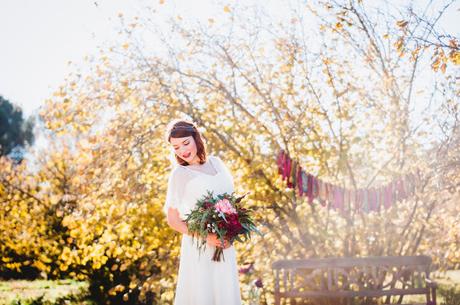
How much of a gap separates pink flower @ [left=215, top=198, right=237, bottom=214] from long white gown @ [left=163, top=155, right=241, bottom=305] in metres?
0.20

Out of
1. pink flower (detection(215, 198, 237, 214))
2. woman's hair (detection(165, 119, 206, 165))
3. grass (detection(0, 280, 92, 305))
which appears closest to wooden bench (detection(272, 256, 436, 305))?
woman's hair (detection(165, 119, 206, 165))

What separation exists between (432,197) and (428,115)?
947mm

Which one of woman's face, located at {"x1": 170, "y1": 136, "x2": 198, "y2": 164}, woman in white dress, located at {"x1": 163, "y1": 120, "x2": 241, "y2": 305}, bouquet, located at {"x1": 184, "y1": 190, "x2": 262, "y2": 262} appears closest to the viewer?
bouquet, located at {"x1": 184, "y1": 190, "x2": 262, "y2": 262}

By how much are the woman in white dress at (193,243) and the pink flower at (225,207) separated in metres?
0.18

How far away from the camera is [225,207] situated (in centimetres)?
330

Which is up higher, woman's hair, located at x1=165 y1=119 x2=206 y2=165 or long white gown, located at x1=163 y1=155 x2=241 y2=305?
woman's hair, located at x1=165 y1=119 x2=206 y2=165

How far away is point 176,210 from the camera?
346 cm

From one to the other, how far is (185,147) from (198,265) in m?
0.73

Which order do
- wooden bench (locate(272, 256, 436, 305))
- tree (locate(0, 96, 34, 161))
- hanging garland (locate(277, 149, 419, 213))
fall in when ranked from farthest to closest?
tree (locate(0, 96, 34, 161)), hanging garland (locate(277, 149, 419, 213)), wooden bench (locate(272, 256, 436, 305))

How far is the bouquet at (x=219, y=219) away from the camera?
3.28m

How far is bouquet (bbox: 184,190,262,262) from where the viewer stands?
10.8ft

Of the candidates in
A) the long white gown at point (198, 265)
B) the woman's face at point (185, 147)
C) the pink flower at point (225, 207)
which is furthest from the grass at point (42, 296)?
the pink flower at point (225, 207)

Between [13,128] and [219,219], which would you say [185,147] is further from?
[13,128]

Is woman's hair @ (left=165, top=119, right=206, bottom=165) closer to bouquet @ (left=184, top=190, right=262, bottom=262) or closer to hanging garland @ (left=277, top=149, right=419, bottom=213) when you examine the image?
bouquet @ (left=184, top=190, right=262, bottom=262)
